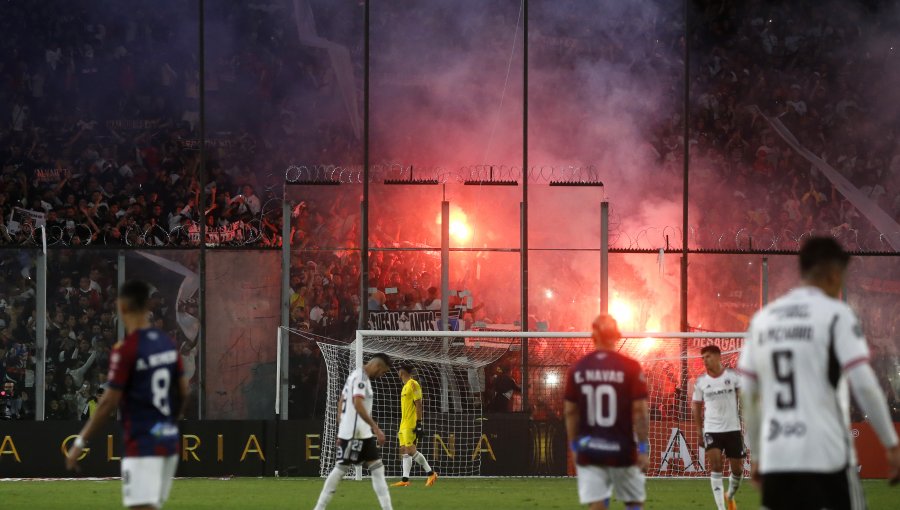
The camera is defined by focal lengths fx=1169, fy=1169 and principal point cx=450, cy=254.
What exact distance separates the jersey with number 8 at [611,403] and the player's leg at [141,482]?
9.48 feet

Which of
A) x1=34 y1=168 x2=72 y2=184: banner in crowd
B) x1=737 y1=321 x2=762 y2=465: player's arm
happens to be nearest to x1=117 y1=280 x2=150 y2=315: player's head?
x1=737 y1=321 x2=762 y2=465: player's arm

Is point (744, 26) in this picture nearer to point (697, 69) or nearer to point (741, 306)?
point (697, 69)

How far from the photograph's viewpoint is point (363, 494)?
53.3ft

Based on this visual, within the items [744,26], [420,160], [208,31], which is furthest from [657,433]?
[208,31]

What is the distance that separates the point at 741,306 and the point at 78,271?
40.6ft

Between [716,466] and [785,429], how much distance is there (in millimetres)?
8466

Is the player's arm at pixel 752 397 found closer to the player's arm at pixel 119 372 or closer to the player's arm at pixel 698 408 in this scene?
the player's arm at pixel 119 372

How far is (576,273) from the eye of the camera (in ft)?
73.6

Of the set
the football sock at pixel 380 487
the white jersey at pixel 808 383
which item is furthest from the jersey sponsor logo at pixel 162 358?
the football sock at pixel 380 487

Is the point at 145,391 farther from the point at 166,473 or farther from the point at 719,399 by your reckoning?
the point at 719,399

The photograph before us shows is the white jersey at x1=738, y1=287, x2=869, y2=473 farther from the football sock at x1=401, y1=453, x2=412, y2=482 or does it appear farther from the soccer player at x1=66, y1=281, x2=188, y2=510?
the football sock at x1=401, y1=453, x2=412, y2=482

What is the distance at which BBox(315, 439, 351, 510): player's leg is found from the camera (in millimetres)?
11547

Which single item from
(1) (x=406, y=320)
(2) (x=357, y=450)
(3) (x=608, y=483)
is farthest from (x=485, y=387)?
(3) (x=608, y=483)

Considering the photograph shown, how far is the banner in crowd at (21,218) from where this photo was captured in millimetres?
22078
